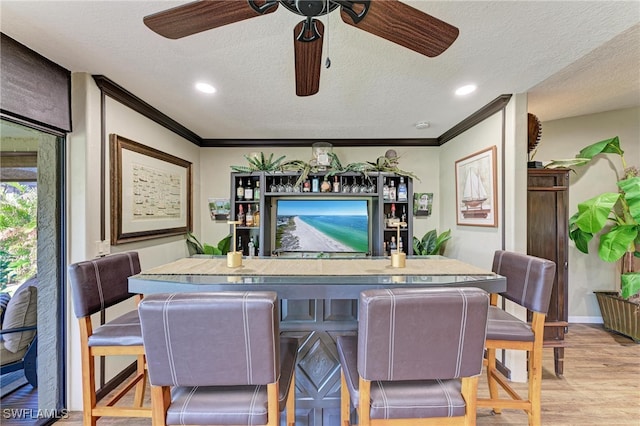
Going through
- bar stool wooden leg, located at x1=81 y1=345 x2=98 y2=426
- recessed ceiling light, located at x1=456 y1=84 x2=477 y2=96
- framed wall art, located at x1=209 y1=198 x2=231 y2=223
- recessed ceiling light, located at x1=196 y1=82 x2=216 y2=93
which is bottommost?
bar stool wooden leg, located at x1=81 y1=345 x2=98 y2=426

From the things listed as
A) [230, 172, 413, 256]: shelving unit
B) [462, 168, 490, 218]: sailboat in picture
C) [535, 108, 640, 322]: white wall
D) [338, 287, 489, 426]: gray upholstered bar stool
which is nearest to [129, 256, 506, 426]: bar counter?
[338, 287, 489, 426]: gray upholstered bar stool

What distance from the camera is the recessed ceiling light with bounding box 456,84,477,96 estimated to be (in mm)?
2283

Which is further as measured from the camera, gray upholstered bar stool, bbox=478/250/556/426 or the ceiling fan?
gray upholstered bar stool, bbox=478/250/556/426

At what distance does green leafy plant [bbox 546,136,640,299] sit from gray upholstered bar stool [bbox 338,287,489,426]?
2501 millimetres

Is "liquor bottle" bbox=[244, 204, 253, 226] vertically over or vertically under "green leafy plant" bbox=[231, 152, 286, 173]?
under

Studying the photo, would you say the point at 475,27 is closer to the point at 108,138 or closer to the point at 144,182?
the point at 108,138

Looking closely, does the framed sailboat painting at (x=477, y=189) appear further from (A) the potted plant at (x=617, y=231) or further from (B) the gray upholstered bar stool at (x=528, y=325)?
(B) the gray upholstered bar stool at (x=528, y=325)

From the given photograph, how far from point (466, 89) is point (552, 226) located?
1403 millimetres

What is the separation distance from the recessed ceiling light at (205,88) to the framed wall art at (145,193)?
769mm

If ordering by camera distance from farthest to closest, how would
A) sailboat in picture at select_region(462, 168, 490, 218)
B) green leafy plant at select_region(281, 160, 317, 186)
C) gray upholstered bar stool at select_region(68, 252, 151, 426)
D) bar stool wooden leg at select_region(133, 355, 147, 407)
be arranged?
green leafy plant at select_region(281, 160, 317, 186), sailboat in picture at select_region(462, 168, 490, 218), bar stool wooden leg at select_region(133, 355, 147, 407), gray upholstered bar stool at select_region(68, 252, 151, 426)

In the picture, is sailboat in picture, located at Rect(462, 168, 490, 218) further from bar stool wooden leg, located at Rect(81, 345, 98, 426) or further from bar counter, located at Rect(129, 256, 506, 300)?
bar stool wooden leg, located at Rect(81, 345, 98, 426)

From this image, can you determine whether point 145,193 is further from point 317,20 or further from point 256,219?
point 317,20

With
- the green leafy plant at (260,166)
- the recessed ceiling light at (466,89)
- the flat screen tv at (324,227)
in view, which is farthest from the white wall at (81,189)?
the recessed ceiling light at (466,89)

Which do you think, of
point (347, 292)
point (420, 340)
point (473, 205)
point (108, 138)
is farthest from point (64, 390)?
point (473, 205)
